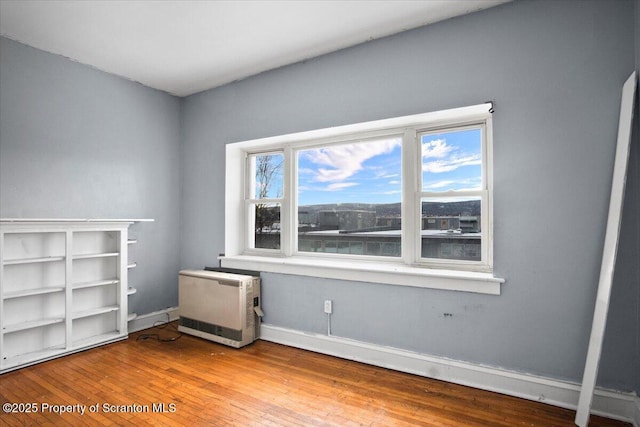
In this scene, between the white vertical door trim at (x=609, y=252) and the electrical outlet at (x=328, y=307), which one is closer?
the white vertical door trim at (x=609, y=252)

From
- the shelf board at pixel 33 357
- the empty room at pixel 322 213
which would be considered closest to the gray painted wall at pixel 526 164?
the empty room at pixel 322 213

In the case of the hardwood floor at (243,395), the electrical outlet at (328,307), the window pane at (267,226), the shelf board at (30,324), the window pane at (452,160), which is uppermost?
the window pane at (452,160)

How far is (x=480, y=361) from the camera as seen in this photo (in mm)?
2439

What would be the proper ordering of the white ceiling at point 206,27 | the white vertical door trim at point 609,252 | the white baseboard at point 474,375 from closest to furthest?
the white vertical door trim at point 609,252, the white baseboard at point 474,375, the white ceiling at point 206,27

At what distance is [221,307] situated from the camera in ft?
11.0

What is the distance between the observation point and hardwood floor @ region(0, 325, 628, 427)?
2.07 metres

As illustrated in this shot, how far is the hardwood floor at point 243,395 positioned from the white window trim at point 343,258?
0.75 meters

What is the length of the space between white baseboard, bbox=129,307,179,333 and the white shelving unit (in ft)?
0.51

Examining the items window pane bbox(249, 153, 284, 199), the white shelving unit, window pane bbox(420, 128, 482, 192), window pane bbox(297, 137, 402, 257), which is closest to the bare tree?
window pane bbox(249, 153, 284, 199)

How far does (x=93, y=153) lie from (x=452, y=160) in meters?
3.46

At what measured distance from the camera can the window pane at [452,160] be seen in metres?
2.72

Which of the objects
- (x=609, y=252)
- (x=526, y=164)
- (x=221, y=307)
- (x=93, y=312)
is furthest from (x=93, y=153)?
(x=609, y=252)

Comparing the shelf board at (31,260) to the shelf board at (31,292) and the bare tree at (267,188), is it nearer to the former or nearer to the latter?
the shelf board at (31,292)

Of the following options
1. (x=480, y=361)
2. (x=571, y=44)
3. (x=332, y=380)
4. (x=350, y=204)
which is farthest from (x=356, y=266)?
(x=571, y=44)
